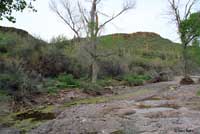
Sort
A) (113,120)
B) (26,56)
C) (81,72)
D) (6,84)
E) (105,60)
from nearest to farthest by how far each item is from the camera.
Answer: (113,120)
(6,84)
(26,56)
(81,72)
(105,60)

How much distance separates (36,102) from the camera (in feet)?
62.8

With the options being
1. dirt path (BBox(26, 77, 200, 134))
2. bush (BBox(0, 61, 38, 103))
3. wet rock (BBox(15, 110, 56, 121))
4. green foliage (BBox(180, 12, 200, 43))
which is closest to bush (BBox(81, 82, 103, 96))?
bush (BBox(0, 61, 38, 103))

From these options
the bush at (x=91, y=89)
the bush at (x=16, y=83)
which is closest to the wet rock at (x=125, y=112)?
the bush at (x=16, y=83)

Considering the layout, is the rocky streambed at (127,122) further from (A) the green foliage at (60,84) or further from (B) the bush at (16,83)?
(A) the green foliage at (60,84)

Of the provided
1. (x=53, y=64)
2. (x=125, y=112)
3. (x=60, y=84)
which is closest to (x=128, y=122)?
(x=125, y=112)

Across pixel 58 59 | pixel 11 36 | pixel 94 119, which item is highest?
pixel 11 36

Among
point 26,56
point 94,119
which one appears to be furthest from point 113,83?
point 94,119

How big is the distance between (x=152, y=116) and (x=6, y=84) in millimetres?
9386

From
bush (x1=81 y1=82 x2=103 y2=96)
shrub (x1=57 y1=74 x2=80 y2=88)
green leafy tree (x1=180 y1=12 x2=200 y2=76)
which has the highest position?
green leafy tree (x1=180 y1=12 x2=200 y2=76)

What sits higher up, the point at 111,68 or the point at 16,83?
the point at 111,68

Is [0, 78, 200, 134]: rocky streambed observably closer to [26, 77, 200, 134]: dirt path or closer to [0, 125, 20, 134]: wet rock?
[26, 77, 200, 134]: dirt path

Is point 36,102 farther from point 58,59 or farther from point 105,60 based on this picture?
point 105,60

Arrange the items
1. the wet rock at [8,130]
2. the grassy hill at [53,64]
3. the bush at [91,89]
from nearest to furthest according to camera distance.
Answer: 1. the wet rock at [8,130]
2. the grassy hill at [53,64]
3. the bush at [91,89]

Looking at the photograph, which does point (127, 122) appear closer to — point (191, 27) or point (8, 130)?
point (8, 130)
